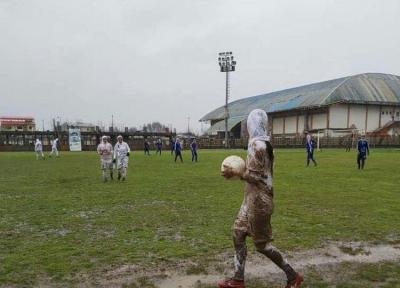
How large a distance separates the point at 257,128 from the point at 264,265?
2.39m

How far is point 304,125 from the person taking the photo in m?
68.6

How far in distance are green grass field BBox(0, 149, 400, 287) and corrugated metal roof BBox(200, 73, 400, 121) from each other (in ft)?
163

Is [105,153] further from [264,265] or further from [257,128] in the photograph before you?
[257,128]

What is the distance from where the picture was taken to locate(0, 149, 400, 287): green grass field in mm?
6641

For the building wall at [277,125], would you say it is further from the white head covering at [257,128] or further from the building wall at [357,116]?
the white head covering at [257,128]

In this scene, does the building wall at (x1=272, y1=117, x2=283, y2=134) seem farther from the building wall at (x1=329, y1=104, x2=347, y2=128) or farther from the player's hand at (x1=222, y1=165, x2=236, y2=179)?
the player's hand at (x1=222, y1=165, x2=236, y2=179)

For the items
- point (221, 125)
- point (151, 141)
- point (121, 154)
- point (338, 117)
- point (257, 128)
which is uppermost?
point (338, 117)

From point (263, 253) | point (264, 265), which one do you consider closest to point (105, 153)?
point (264, 265)

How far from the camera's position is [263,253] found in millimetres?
5066

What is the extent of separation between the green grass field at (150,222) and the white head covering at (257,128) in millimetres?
2463

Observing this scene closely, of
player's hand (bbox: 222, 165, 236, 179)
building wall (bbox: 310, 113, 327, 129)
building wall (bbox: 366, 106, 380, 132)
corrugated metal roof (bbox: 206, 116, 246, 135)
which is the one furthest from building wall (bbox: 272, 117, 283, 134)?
player's hand (bbox: 222, 165, 236, 179)

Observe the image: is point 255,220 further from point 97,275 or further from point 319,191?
point 319,191

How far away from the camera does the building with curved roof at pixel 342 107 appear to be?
208 ft

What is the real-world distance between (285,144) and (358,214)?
5820cm
